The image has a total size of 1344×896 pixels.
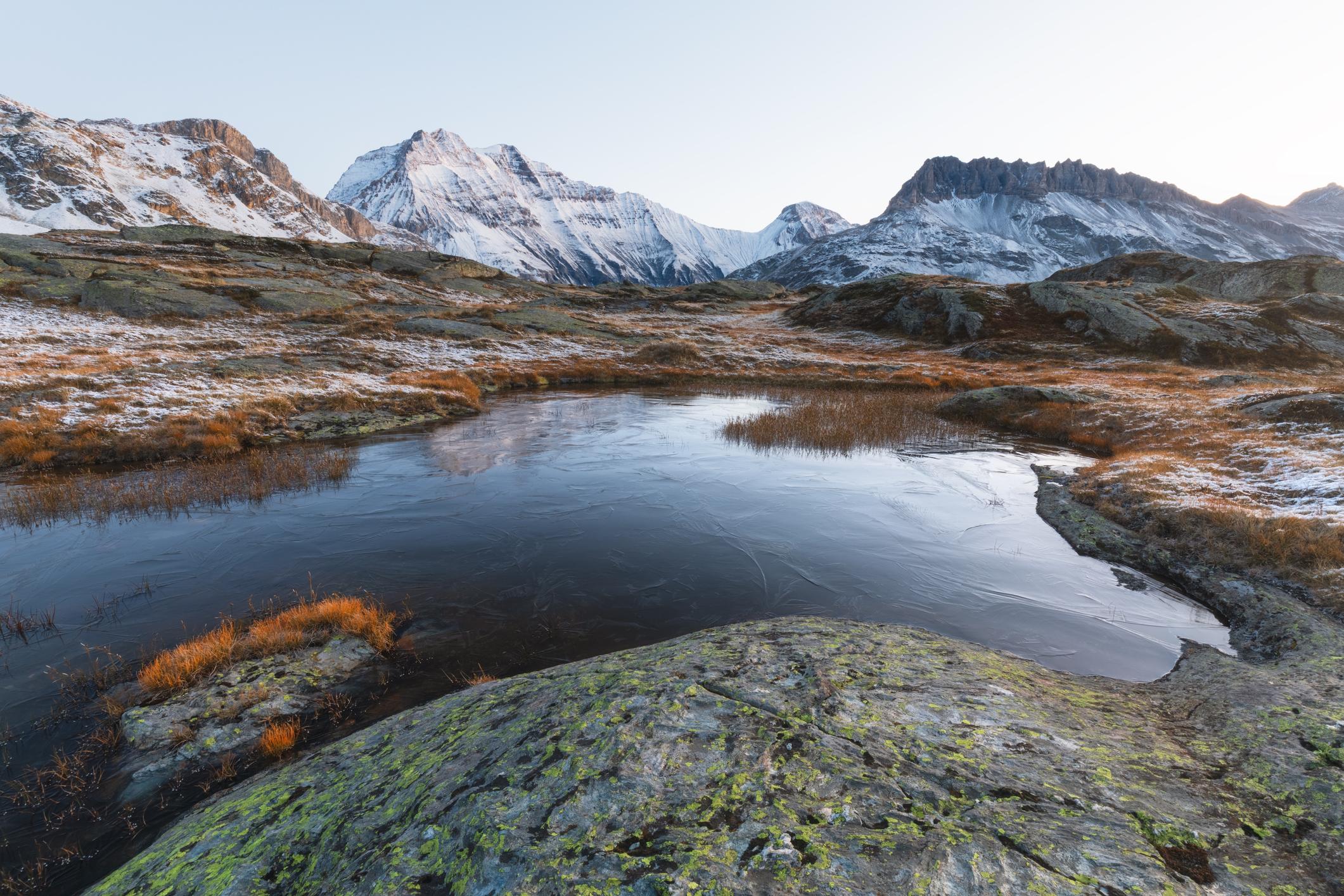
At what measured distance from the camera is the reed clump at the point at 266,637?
688 centimetres

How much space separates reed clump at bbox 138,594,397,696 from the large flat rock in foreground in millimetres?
2642

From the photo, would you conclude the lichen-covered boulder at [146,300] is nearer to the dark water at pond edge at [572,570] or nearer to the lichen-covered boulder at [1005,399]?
the dark water at pond edge at [572,570]

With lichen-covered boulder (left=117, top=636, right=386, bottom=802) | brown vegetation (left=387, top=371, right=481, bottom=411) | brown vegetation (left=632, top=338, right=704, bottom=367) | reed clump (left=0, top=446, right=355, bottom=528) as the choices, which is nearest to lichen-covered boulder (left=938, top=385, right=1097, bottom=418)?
brown vegetation (left=632, top=338, right=704, bottom=367)

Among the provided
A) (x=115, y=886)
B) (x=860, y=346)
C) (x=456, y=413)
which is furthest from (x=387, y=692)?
(x=860, y=346)

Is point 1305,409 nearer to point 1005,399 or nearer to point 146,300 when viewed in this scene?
point 1005,399

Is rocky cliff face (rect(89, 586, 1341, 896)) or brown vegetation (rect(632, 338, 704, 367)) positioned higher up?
brown vegetation (rect(632, 338, 704, 367))

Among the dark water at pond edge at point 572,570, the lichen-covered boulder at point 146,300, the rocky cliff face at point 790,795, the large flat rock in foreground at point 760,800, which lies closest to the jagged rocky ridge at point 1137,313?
the dark water at pond edge at point 572,570

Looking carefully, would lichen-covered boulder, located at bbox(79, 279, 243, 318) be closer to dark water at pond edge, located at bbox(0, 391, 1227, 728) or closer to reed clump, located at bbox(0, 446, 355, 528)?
reed clump, located at bbox(0, 446, 355, 528)

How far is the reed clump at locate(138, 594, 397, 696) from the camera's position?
6.88 meters

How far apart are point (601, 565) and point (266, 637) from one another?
19.3ft

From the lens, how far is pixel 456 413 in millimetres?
29172

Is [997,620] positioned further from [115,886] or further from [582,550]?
[115,886]

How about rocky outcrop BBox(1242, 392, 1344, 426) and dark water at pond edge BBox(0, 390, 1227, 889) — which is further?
rocky outcrop BBox(1242, 392, 1344, 426)

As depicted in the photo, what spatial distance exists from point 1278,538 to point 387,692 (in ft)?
53.5
